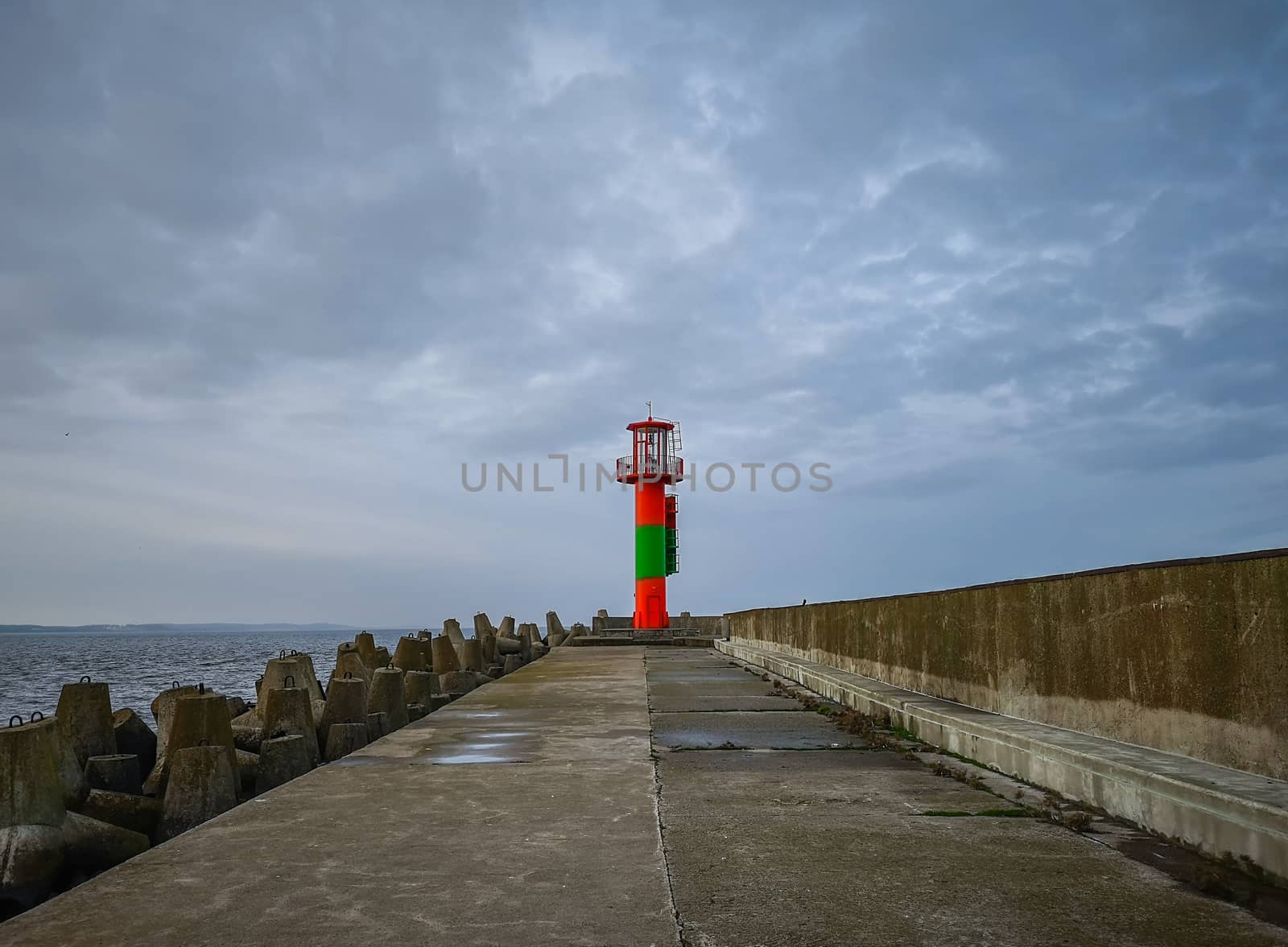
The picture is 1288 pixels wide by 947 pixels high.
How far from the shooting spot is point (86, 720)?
7.98 metres

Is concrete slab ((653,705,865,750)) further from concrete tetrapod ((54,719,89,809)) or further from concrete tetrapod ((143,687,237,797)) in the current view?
concrete tetrapod ((54,719,89,809))

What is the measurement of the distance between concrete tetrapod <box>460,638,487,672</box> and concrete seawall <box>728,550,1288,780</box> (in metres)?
10.4

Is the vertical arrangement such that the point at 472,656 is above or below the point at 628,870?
above

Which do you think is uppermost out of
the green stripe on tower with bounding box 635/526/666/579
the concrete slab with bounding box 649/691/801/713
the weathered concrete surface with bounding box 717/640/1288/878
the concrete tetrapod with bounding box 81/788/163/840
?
the green stripe on tower with bounding box 635/526/666/579

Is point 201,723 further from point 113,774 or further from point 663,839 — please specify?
point 663,839

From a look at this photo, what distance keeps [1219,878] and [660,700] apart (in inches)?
274

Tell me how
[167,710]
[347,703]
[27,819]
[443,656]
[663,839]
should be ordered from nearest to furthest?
[663,839] < [27,819] < [347,703] < [167,710] < [443,656]

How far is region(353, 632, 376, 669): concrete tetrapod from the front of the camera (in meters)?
14.4

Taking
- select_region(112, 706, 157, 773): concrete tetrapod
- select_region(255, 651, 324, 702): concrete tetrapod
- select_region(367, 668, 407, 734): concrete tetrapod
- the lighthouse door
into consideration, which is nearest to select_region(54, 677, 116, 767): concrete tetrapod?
select_region(112, 706, 157, 773): concrete tetrapod

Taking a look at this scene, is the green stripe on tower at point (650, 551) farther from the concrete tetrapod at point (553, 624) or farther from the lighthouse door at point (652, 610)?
the concrete tetrapod at point (553, 624)

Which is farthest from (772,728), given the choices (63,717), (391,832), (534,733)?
(63,717)

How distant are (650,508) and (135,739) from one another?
18860 millimetres

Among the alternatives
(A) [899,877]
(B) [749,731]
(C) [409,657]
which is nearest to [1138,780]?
(A) [899,877]

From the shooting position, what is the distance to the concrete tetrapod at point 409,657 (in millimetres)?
13400
